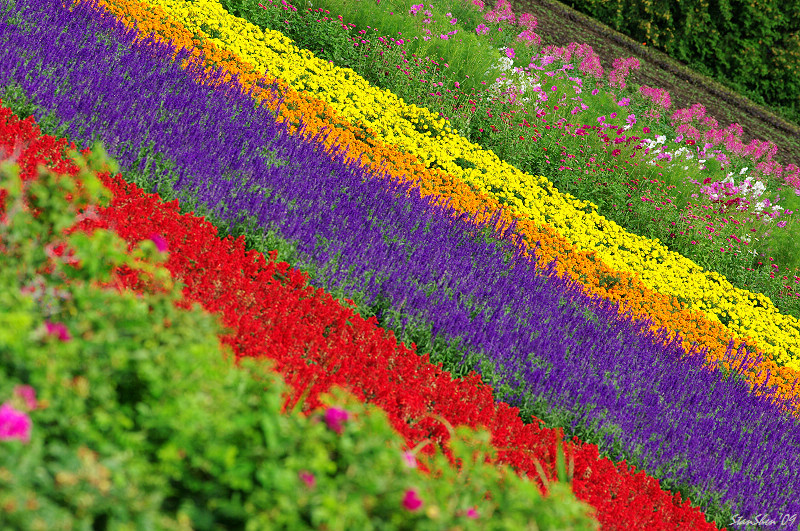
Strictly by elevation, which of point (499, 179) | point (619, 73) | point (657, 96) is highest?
point (619, 73)

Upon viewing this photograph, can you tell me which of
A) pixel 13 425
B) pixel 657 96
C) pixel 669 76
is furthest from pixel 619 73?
pixel 13 425

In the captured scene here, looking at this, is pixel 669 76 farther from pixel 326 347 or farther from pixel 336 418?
pixel 336 418

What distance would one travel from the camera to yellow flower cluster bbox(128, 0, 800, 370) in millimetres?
8914

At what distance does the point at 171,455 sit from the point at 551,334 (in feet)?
12.9

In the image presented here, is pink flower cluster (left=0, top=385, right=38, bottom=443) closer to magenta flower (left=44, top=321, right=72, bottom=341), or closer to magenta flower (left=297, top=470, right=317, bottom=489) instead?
magenta flower (left=44, top=321, right=72, bottom=341)

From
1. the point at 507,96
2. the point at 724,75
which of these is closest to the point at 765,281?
the point at 507,96

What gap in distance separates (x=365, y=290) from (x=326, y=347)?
3.05ft

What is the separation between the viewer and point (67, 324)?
2225 mm

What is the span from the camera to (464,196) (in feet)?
26.3

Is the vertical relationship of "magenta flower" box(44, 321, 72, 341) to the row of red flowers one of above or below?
above

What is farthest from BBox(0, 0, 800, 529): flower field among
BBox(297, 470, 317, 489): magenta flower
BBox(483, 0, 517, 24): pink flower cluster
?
BBox(483, 0, 517, 24): pink flower cluster

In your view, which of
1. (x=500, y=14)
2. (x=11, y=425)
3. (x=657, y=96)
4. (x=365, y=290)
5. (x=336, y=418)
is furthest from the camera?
(x=500, y=14)

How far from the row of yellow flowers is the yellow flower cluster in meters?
0.33

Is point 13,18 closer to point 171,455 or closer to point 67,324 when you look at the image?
point 67,324
